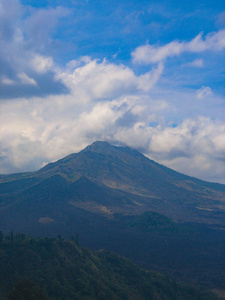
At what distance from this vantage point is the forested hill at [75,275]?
3438cm

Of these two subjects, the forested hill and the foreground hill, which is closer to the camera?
the forested hill

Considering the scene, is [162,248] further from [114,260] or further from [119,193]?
[119,193]

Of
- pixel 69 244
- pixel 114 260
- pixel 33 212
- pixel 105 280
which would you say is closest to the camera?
pixel 105 280

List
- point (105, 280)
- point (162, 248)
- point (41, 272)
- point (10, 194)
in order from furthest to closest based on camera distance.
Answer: point (10, 194), point (162, 248), point (105, 280), point (41, 272)

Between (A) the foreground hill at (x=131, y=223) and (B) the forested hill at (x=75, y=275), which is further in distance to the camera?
(A) the foreground hill at (x=131, y=223)

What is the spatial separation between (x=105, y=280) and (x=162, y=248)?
53.9m

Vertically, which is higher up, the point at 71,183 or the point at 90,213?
the point at 71,183

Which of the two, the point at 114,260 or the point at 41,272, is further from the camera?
the point at 114,260

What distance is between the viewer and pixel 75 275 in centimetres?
3900

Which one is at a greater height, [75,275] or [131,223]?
[75,275]

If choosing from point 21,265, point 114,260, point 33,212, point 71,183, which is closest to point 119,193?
point 71,183

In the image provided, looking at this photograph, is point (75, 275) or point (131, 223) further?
point (131, 223)

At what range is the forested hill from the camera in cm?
3438

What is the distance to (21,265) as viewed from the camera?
123 feet
